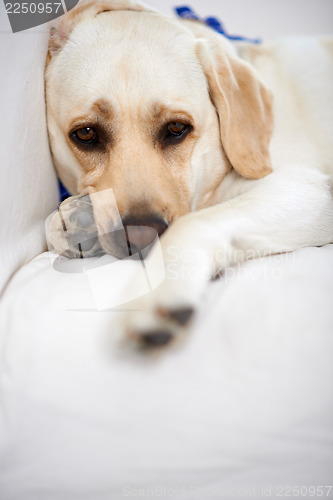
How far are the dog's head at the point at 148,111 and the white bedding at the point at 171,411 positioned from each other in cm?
43

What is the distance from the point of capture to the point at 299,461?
2.70 feet

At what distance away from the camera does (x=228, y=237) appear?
3.62ft

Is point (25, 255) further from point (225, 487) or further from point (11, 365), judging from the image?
point (225, 487)

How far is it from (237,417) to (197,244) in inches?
15.3

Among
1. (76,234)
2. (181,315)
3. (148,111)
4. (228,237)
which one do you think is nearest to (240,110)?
(148,111)

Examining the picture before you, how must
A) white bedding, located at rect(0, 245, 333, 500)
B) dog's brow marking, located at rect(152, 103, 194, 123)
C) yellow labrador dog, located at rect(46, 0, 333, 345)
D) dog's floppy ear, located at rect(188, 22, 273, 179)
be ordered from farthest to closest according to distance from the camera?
dog's floppy ear, located at rect(188, 22, 273, 179) → dog's brow marking, located at rect(152, 103, 194, 123) → yellow labrador dog, located at rect(46, 0, 333, 345) → white bedding, located at rect(0, 245, 333, 500)

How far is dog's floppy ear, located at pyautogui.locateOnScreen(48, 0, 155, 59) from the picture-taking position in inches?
57.3

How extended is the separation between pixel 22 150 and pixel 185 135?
52cm

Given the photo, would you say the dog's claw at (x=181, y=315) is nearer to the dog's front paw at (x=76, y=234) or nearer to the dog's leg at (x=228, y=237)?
the dog's leg at (x=228, y=237)

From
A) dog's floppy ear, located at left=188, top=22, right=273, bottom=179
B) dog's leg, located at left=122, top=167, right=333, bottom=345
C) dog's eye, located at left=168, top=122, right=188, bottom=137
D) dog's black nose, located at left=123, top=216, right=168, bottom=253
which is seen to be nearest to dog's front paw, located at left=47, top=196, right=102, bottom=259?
dog's black nose, located at left=123, top=216, right=168, bottom=253

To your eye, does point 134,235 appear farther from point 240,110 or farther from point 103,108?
point 240,110

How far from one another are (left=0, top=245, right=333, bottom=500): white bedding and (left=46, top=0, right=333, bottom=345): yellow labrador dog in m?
0.28

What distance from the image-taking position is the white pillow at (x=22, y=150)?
1.05m

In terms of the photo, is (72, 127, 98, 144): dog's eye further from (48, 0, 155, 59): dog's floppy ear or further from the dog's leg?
the dog's leg
